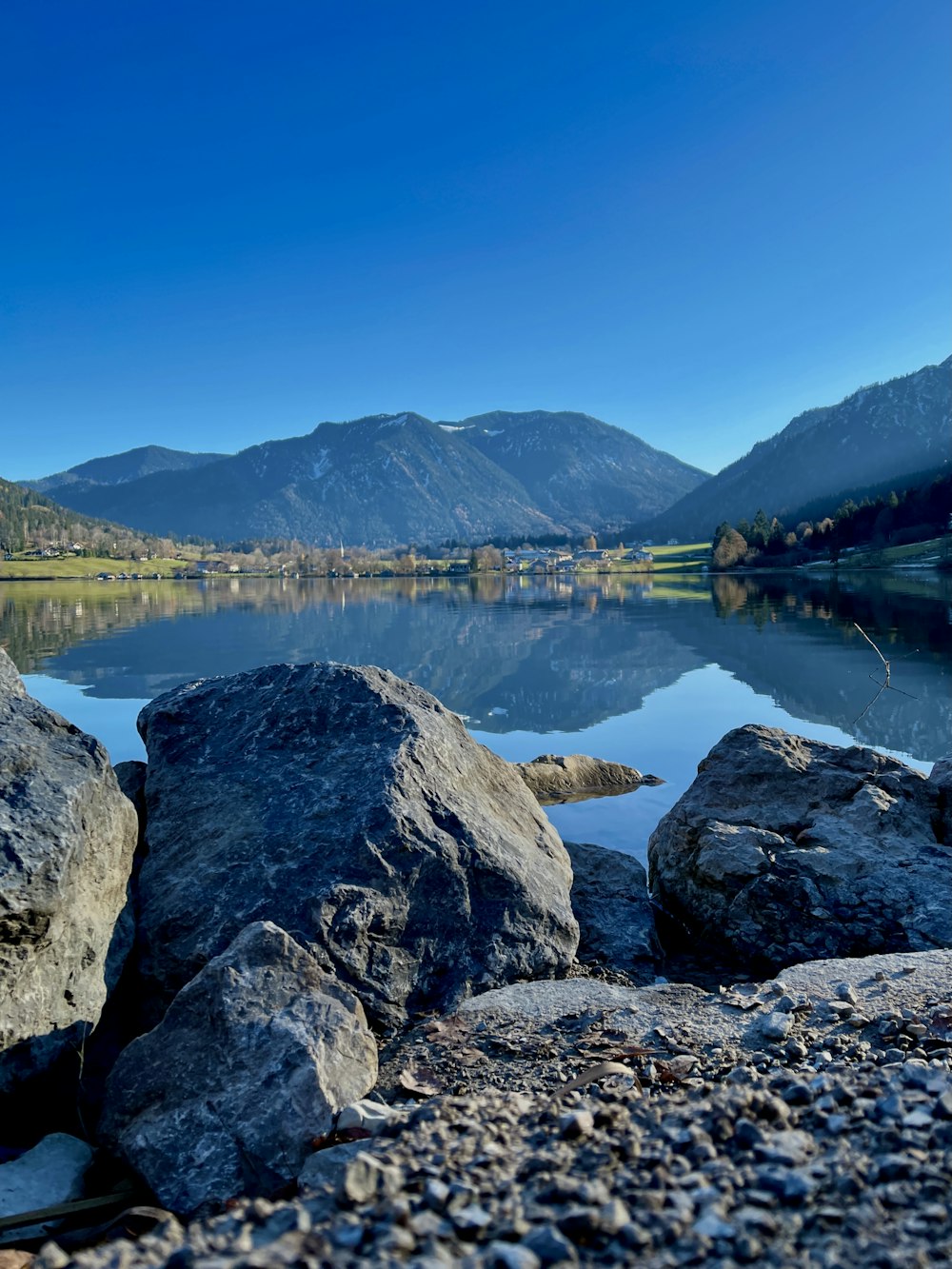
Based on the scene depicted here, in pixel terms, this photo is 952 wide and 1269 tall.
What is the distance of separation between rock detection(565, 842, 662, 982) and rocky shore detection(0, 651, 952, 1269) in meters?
0.04

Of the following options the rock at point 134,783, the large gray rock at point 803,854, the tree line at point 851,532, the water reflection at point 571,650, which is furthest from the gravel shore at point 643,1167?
the tree line at point 851,532

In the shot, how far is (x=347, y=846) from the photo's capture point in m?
6.38

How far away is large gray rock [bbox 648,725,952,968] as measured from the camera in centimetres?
735

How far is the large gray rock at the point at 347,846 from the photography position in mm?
6074

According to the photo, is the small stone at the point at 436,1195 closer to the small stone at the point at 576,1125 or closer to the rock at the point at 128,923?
the small stone at the point at 576,1125

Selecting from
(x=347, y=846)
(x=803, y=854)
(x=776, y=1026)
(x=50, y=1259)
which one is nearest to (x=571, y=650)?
(x=803, y=854)

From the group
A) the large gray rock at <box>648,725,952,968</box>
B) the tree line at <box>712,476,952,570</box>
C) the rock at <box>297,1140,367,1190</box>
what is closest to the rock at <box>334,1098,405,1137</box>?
the rock at <box>297,1140,367,1190</box>

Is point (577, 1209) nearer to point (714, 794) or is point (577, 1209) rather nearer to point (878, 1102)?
point (878, 1102)

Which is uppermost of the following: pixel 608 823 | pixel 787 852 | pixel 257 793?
pixel 257 793

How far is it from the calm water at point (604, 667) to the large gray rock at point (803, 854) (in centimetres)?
210

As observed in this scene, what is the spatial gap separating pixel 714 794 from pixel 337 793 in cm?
513

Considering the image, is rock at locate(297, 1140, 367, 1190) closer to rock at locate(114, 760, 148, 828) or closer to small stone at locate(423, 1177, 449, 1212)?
small stone at locate(423, 1177, 449, 1212)

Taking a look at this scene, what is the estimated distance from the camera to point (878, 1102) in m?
3.71

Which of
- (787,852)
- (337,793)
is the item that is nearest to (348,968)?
(337,793)
